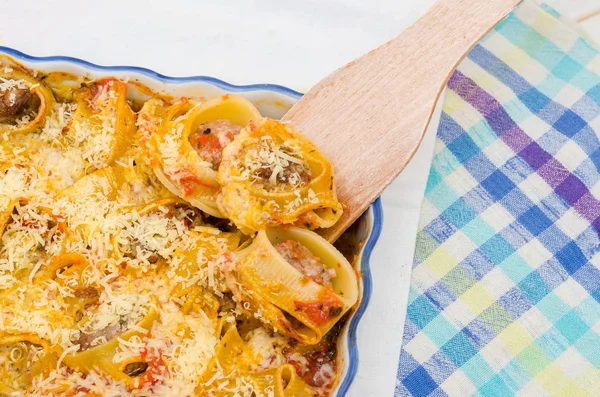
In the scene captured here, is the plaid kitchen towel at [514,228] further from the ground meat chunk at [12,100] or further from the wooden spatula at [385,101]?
the ground meat chunk at [12,100]

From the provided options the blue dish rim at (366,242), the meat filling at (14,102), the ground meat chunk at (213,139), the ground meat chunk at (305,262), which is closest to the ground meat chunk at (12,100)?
the meat filling at (14,102)

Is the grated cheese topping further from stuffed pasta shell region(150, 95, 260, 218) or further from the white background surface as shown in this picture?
the white background surface

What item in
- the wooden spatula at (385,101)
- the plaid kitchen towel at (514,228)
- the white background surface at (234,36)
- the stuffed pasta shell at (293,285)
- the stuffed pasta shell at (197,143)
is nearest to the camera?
the stuffed pasta shell at (293,285)

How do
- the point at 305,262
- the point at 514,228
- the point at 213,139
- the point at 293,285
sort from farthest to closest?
the point at 514,228 < the point at 213,139 < the point at 305,262 < the point at 293,285

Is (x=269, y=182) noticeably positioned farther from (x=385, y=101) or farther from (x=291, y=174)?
(x=385, y=101)

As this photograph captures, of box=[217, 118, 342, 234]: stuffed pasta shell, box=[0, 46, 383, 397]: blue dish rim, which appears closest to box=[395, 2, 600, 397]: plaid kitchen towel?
box=[0, 46, 383, 397]: blue dish rim

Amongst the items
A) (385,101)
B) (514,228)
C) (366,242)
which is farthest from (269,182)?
(514,228)

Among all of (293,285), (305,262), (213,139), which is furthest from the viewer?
(213,139)
